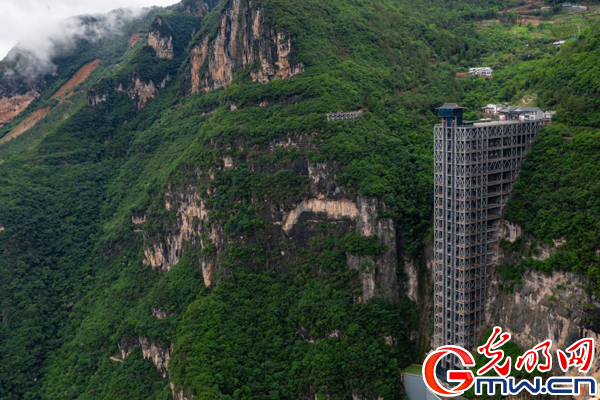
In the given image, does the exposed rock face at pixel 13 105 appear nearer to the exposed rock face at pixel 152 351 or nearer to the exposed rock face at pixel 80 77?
the exposed rock face at pixel 80 77

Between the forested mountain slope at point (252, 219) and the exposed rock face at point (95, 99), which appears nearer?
the forested mountain slope at point (252, 219)

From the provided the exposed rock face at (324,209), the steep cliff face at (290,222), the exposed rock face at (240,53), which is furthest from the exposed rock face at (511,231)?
the exposed rock face at (240,53)

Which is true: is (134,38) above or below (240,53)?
below

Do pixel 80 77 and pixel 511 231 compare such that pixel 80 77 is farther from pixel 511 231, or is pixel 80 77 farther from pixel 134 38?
pixel 511 231

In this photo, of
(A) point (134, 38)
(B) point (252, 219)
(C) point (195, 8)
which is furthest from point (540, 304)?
(A) point (134, 38)

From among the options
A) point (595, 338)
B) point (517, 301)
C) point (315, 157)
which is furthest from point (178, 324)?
point (595, 338)

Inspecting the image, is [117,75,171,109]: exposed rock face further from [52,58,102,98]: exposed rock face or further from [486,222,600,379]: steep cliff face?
[486,222,600,379]: steep cliff face

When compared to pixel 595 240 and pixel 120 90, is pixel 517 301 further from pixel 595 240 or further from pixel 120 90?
pixel 120 90
